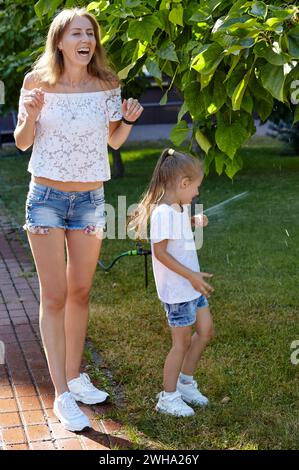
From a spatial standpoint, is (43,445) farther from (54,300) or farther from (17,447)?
(54,300)

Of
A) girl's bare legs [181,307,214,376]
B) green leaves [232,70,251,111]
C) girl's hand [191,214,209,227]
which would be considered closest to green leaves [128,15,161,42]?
green leaves [232,70,251,111]

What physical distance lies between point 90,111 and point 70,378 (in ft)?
4.62

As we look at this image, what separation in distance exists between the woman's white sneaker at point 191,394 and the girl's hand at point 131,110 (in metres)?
1.41

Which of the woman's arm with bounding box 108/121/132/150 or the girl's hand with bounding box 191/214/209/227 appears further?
the girl's hand with bounding box 191/214/209/227

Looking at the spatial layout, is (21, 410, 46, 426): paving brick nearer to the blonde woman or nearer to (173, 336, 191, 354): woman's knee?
the blonde woman

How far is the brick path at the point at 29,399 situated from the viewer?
3738 mm

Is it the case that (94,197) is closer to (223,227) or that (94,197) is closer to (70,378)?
(70,378)

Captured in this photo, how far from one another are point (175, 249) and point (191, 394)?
2.61ft

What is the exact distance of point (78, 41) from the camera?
3705mm

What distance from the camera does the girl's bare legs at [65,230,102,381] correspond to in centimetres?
393

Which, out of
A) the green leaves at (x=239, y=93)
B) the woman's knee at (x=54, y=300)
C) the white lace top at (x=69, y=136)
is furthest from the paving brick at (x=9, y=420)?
the green leaves at (x=239, y=93)

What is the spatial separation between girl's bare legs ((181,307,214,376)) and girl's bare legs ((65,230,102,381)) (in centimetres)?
56

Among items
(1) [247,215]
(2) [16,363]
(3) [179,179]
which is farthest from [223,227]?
(3) [179,179]
